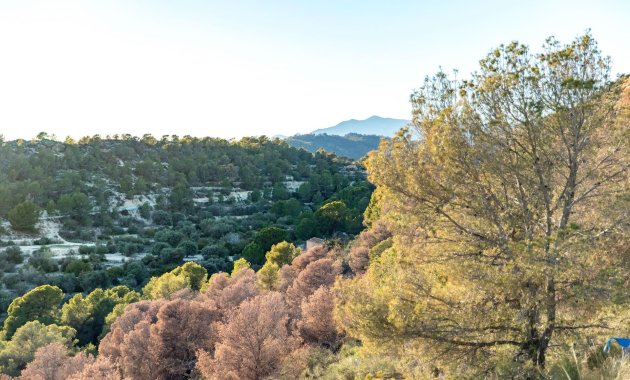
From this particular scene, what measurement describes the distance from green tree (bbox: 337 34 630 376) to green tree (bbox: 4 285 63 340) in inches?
1143

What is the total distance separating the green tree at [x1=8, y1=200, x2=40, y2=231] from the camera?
151 feet

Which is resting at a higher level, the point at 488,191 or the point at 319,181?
the point at 488,191

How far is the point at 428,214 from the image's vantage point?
23.0ft

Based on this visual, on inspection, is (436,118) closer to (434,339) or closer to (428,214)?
(428,214)

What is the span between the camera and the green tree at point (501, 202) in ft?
21.2

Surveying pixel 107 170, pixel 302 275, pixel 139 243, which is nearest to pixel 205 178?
pixel 107 170

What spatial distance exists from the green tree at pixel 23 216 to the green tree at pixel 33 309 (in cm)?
2043

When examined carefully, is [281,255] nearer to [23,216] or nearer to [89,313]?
[89,313]

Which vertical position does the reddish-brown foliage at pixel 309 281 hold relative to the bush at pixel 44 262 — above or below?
above

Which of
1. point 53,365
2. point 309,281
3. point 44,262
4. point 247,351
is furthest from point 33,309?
point 247,351

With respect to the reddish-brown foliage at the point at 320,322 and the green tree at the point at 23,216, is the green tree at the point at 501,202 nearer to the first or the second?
the reddish-brown foliage at the point at 320,322

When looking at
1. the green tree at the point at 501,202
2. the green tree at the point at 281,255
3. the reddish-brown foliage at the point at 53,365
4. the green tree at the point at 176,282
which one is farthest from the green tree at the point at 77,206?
the green tree at the point at 501,202

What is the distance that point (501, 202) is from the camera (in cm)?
699

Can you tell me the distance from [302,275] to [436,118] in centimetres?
1859
